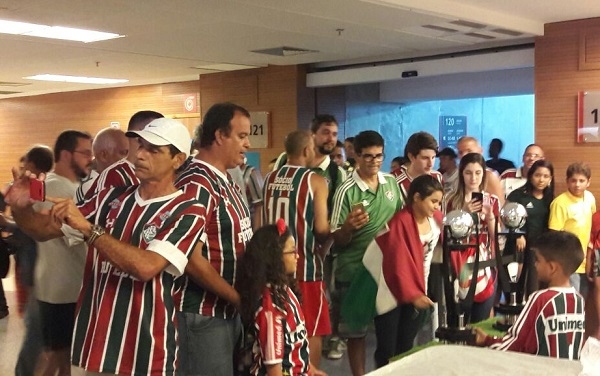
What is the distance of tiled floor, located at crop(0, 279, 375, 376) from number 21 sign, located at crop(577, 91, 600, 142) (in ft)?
9.59

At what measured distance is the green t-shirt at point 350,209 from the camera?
4242 millimetres

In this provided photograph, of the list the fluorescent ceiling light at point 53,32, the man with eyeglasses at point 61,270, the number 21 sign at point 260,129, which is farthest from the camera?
the number 21 sign at point 260,129

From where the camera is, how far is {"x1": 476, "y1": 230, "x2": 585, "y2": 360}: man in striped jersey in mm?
2568

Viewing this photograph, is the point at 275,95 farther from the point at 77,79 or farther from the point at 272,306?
the point at 272,306

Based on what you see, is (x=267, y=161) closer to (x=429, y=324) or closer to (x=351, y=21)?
(x=351, y=21)

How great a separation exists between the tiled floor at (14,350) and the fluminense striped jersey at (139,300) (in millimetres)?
2737

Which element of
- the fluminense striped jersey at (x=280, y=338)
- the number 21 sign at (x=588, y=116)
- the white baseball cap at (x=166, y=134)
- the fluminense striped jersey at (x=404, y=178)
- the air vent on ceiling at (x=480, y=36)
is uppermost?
the air vent on ceiling at (x=480, y=36)

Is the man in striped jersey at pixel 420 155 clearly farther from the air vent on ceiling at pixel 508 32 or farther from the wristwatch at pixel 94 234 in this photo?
the wristwatch at pixel 94 234

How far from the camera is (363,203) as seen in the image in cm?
414

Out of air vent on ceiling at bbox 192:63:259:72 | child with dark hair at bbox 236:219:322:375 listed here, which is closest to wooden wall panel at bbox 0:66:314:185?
air vent on ceiling at bbox 192:63:259:72

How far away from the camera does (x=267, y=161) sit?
32.0 ft

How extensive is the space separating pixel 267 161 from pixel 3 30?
4.08 m

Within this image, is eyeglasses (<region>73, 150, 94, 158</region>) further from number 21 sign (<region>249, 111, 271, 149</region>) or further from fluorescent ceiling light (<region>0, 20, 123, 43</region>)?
number 21 sign (<region>249, 111, 271, 149</region>)

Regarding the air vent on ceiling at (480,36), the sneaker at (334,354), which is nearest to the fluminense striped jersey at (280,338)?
the sneaker at (334,354)
